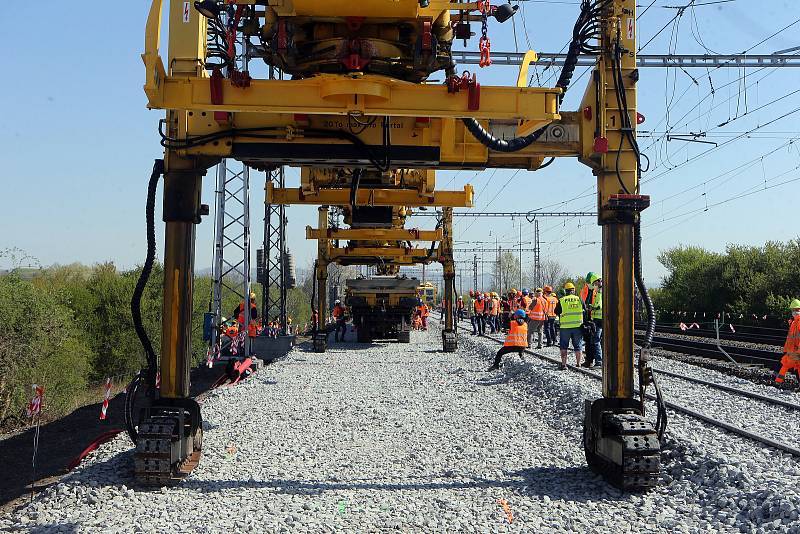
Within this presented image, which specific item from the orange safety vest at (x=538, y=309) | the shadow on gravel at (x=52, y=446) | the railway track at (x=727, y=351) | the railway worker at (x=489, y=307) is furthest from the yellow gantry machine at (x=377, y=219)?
the railway track at (x=727, y=351)

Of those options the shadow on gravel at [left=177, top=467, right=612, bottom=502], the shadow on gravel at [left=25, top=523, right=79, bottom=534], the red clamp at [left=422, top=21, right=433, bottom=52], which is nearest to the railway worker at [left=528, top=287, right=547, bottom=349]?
the shadow on gravel at [left=177, top=467, right=612, bottom=502]

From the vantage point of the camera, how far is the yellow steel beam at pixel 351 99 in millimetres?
5672

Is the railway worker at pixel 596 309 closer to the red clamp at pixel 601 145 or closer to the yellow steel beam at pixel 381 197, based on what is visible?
the yellow steel beam at pixel 381 197

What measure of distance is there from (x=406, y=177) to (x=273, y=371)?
5123 millimetres

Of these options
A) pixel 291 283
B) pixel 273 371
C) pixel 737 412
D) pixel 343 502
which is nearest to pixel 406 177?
pixel 273 371

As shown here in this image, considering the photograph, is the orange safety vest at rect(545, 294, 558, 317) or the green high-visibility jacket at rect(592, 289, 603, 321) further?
the orange safety vest at rect(545, 294, 558, 317)

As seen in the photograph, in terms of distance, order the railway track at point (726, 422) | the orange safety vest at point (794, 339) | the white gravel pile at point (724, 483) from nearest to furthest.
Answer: the white gravel pile at point (724, 483)
the railway track at point (726, 422)
the orange safety vest at point (794, 339)

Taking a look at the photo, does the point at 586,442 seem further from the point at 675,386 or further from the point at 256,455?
the point at 675,386

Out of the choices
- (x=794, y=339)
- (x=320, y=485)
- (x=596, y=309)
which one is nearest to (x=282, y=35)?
(x=320, y=485)

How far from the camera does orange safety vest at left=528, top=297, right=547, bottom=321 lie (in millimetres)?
19641

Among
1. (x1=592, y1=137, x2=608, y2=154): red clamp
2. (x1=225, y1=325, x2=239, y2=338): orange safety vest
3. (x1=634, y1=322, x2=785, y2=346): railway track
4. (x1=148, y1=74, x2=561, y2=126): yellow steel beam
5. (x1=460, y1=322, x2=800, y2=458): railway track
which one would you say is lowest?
(x1=460, y1=322, x2=800, y2=458): railway track

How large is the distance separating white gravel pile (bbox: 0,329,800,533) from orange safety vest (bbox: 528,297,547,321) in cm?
893

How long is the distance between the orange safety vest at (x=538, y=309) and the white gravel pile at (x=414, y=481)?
8926 mm

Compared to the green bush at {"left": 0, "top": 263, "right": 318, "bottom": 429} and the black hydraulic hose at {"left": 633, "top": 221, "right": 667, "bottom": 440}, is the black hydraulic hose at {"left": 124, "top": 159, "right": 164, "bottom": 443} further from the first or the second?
the black hydraulic hose at {"left": 633, "top": 221, "right": 667, "bottom": 440}
